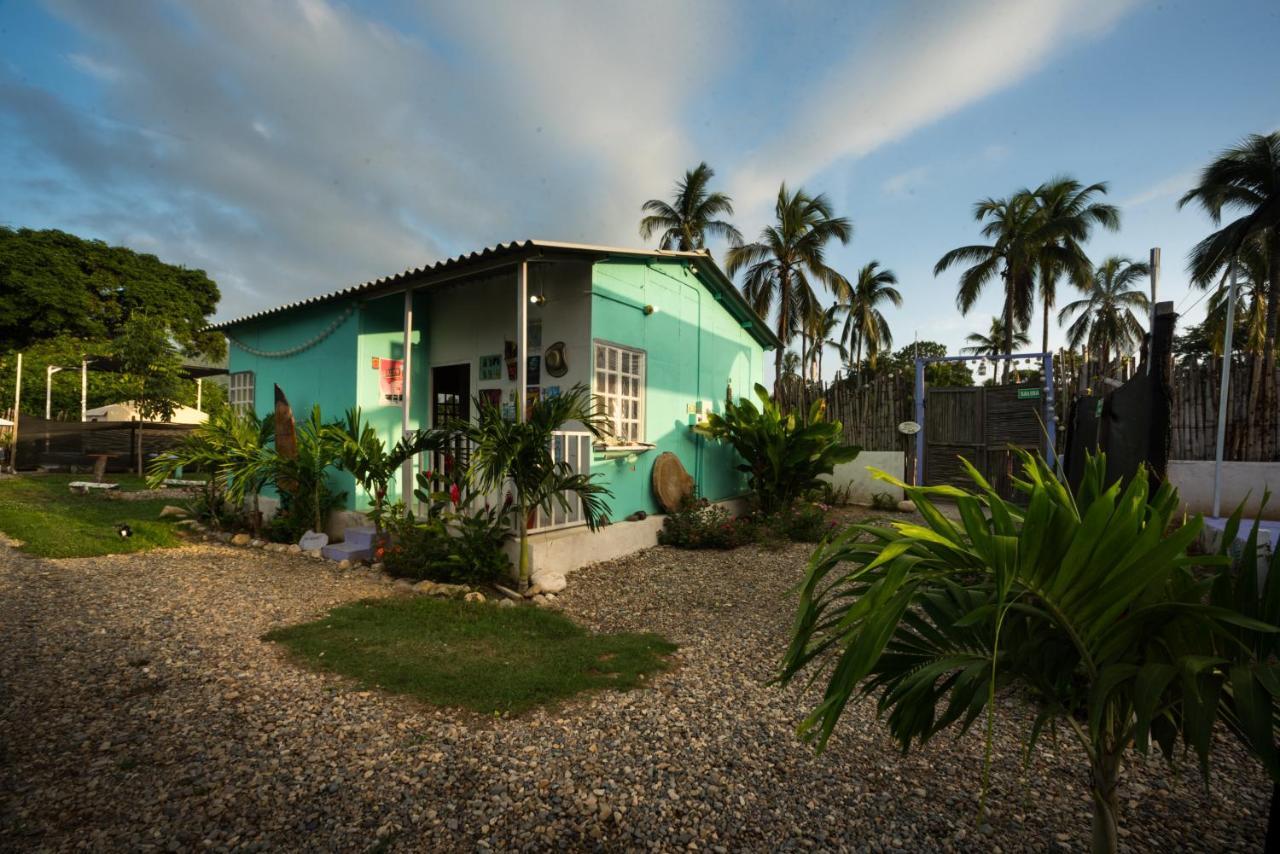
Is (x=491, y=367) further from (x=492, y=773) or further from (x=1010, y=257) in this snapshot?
(x=1010, y=257)

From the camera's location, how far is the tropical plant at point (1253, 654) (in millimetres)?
990

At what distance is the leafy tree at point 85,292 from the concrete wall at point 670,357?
26533 millimetres

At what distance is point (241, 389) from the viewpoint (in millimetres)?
9305

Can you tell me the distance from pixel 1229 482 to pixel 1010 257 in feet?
60.0

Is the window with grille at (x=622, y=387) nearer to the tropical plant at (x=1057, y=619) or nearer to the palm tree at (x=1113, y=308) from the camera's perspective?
the tropical plant at (x=1057, y=619)

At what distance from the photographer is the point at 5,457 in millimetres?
15617

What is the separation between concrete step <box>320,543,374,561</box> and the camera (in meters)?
6.44

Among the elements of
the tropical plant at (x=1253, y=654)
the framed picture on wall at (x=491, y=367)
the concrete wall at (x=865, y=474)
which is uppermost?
the framed picture on wall at (x=491, y=367)

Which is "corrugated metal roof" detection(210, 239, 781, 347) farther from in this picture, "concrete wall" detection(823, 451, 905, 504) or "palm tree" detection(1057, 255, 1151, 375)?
"palm tree" detection(1057, 255, 1151, 375)

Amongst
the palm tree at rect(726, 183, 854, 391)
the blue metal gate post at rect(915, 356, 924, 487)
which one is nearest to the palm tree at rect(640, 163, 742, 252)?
the palm tree at rect(726, 183, 854, 391)

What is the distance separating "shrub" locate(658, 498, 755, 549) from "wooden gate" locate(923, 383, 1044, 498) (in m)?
4.69

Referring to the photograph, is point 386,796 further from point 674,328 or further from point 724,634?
point 674,328

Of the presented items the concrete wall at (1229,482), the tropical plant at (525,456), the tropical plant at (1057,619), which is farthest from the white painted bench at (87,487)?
the concrete wall at (1229,482)

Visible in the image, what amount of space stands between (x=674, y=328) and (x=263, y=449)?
556cm
